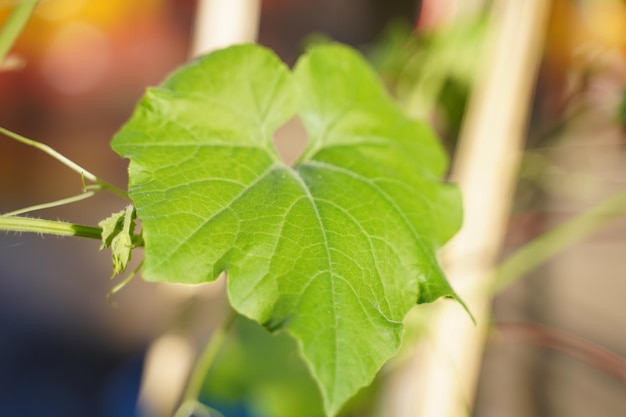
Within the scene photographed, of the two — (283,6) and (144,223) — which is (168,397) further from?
(283,6)

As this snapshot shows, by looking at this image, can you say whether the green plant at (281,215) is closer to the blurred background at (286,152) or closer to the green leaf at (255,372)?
the blurred background at (286,152)

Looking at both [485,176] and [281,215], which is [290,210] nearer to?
[281,215]

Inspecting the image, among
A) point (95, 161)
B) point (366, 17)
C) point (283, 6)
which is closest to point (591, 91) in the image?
point (95, 161)

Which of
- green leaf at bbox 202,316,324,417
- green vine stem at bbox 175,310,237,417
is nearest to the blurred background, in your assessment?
green leaf at bbox 202,316,324,417

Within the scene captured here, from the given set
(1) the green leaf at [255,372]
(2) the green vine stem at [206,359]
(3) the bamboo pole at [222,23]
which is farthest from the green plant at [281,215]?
(1) the green leaf at [255,372]

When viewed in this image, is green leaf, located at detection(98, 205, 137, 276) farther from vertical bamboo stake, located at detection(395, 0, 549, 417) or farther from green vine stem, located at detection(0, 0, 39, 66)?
vertical bamboo stake, located at detection(395, 0, 549, 417)

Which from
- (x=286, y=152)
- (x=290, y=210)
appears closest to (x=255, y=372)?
(x=290, y=210)
